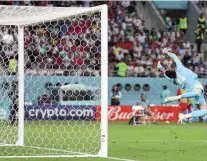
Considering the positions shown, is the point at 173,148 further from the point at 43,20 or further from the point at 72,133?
the point at 72,133

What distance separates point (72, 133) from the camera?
22078 millimetres

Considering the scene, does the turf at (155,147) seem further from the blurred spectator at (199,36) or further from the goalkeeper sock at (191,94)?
the blurred spectator at (199,36)

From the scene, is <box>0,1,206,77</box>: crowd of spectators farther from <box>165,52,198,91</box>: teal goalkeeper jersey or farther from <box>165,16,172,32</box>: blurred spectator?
<box>165,52,198,91</box>: teal goalkeeper jersey

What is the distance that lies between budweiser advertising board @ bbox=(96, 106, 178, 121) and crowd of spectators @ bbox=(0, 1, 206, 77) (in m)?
1.83

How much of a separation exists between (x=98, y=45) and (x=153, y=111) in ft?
12.8

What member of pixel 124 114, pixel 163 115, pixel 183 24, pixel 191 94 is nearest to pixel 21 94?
pixel 191 94

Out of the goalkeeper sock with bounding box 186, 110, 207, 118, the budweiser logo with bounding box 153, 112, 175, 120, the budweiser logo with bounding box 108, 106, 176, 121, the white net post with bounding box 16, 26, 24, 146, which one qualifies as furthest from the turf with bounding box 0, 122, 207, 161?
the budweiser logo with bounding box 153, 112, 175, 120

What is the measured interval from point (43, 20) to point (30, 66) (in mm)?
14359

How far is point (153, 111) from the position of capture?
106ft

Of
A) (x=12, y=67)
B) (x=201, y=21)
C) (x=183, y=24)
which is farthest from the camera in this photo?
(x=183, y=24)

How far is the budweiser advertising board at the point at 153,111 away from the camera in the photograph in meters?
31.9

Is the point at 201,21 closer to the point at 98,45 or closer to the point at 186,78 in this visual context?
the point at 98,45

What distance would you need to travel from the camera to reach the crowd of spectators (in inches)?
1224

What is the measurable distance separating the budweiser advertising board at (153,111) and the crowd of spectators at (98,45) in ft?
6.01
